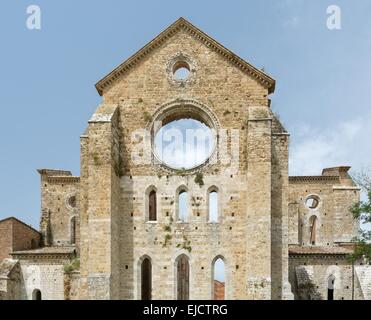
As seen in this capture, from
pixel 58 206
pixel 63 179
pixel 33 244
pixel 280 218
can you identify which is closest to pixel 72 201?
pixel 58 206

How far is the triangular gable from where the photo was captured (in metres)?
24.1

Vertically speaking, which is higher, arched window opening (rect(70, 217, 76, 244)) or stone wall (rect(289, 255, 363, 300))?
arched window opening (rect(70, 217, 76, 244))

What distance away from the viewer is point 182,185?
77.2 feet

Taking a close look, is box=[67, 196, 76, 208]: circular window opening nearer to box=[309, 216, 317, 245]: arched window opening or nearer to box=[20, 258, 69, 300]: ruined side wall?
box=[20, 258, 69, 300]: ruined side wall

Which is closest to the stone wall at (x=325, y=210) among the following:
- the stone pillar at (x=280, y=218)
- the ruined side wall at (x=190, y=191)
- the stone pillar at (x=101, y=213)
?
the stone pillar at (x=280, y=218)

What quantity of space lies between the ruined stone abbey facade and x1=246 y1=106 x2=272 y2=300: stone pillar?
37 mm

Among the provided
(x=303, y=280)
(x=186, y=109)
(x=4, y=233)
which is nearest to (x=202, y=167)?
(x=186, y=109)

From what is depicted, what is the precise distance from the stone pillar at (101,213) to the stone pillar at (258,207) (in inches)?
197

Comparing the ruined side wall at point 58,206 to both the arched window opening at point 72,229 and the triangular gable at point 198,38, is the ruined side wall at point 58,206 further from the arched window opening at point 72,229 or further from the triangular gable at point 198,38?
the triangular gable at point 198,38

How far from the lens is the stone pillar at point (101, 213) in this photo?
2194 centimetres

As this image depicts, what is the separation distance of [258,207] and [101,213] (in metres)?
5.79

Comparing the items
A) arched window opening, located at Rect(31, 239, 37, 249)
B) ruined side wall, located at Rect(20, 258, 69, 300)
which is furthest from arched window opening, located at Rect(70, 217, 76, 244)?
ruined side wall, located at Rect(20, 258, 69, 300)
